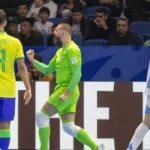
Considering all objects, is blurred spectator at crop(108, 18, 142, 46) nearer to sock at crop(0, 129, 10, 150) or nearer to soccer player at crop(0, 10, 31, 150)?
soccer player at crop(0, 10, 31, 150)

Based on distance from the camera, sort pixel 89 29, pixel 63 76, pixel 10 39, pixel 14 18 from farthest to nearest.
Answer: pixel 14 18 < pixel 89 29 < pixel 63 76 < pixel 10 39

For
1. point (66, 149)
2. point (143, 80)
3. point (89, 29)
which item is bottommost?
point (66, 149)

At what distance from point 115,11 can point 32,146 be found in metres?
4.58

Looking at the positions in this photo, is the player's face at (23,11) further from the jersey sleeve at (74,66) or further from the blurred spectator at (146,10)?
the jersey sleeve at (74,66)

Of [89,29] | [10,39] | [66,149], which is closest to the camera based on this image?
[10,39]

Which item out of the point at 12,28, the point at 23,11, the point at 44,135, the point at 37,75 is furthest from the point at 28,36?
the point at 44,135

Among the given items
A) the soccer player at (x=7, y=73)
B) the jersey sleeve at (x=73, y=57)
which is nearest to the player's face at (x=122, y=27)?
the jersey sleeve at (x=73, y=57)

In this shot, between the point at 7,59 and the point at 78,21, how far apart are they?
4.81m

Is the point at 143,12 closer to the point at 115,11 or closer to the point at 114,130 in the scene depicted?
the point at 115,11

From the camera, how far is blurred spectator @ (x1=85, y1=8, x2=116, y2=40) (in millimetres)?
13125

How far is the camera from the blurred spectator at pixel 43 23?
45.6 feet

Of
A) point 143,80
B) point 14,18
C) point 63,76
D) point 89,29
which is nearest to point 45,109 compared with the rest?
point 63,76

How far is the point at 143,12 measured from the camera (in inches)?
577

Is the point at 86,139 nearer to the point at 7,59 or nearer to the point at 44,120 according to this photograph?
the point at 44,120
